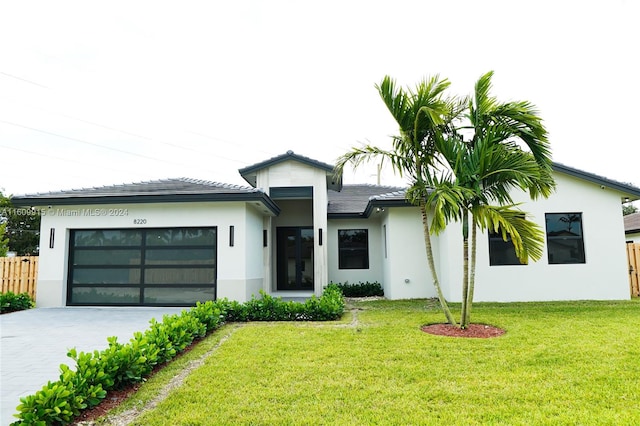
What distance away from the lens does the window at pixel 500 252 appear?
1088 centimetres

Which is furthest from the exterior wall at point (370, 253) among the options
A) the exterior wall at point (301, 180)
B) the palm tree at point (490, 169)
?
the palm tree at point (490, 169)

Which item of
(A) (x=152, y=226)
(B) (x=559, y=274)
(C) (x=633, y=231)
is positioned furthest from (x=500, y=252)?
(C) (x=633, y=231)

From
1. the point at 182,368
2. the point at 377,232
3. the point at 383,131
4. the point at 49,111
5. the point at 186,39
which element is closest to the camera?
the point at 182,368

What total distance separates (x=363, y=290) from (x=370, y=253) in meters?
1.62

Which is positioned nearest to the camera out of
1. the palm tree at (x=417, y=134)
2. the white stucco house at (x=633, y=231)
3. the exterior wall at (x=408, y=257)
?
the palm tree at (x=417, y=134)

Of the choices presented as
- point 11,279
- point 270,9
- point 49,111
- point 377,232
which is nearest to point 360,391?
point 270,9

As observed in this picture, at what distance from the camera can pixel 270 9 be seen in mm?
10391

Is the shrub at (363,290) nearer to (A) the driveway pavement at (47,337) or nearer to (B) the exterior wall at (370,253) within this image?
(B) the exterior wall at (370,253)

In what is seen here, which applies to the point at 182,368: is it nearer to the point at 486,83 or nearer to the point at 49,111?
the point at 486,83

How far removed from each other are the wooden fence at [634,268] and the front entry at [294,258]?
36.5 feet

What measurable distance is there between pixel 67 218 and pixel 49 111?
10.5 metres

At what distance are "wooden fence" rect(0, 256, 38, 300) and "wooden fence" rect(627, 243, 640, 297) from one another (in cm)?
1911

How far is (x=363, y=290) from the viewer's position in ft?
45.9

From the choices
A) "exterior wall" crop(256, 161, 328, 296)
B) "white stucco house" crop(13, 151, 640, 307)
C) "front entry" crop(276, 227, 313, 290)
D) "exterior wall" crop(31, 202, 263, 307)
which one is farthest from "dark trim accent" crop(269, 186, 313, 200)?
"exterior wall" crop(31, 202, 263, 307)
